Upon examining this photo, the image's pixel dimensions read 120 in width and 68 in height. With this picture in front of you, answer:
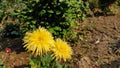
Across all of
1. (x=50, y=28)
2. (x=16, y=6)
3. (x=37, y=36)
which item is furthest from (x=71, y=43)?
(x=16, y=6)

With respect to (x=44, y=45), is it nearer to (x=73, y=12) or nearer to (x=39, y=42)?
(x=39, y=42)

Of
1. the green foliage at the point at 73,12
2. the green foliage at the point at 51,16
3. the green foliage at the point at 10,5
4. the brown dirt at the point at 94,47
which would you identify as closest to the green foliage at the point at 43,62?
the brown dirt at the point at 94,47

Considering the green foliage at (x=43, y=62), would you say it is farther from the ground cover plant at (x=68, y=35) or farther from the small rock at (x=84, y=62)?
the small rock at (x=84, y=62)

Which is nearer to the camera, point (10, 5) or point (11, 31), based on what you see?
point (11, 31)

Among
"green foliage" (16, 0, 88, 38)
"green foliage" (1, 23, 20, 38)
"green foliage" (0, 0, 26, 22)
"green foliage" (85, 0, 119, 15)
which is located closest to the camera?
"green foliage" (16, 0, 88, 38)

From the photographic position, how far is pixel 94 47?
6.21 metres

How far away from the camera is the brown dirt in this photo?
18.9 feet

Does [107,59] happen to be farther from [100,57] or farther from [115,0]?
[115,0]

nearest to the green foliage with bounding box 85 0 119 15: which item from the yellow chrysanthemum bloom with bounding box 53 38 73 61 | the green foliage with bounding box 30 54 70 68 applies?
the green foliage with bounding box 30 54 70 68

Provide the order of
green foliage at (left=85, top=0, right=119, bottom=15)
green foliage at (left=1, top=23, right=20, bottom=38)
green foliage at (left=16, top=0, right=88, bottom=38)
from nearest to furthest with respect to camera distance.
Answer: green foliage at (left=16, top=0, right=88, bottom=38) < green foliage at (left=1, top=23, right=20, bottom=38) < green foliage at (left=85, top=0, right=119, bottom=15)

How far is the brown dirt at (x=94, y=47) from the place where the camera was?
575 cm

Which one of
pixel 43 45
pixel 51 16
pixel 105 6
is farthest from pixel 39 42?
pixel 105 6

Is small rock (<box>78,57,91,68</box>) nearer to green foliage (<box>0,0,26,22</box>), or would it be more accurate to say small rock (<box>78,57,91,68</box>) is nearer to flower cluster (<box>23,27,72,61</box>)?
flower cluster (<box>23,27,72,61</box>)

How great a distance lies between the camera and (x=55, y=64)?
15.8ft
